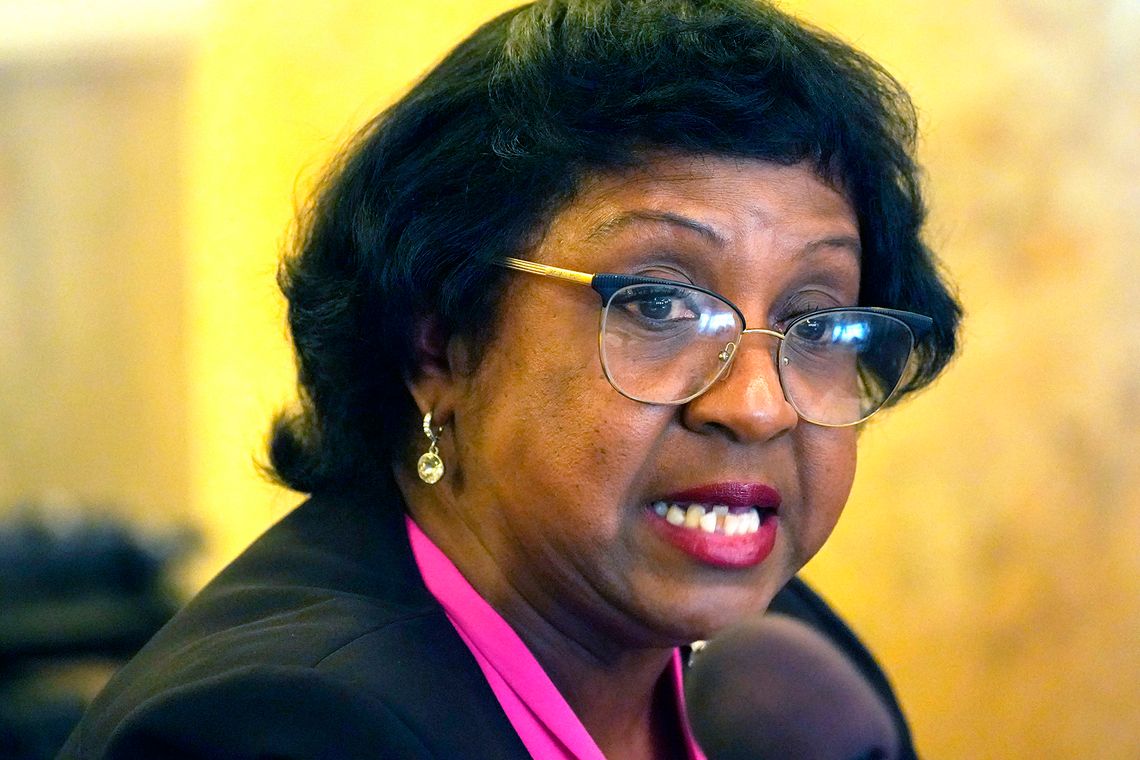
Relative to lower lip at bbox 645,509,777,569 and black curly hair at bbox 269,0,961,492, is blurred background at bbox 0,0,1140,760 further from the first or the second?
lower lip at bbox 645,509,777,569

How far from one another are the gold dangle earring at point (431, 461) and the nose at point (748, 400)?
1.04ft

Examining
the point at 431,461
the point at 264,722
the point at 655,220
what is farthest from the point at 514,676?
the point at 655,220

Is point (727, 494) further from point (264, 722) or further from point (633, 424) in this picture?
point (264, 722)

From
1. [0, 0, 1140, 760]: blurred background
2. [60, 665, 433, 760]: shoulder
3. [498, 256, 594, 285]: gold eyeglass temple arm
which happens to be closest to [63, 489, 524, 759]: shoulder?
[60, 665, 433, 760]: shoulder

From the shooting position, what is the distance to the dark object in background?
114 inches

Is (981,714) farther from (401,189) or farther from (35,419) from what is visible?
(35,419)

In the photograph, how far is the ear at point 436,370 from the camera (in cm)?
149

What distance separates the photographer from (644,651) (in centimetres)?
158

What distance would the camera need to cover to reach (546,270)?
54.6 inches


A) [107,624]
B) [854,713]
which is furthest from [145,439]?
[854,713]

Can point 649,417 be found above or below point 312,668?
above

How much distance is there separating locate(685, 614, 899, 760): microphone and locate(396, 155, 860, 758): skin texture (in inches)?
14.8

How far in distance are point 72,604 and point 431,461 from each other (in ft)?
6.19

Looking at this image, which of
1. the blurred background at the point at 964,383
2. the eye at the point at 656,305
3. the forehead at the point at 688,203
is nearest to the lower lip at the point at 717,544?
the eye at the point at 656,305
